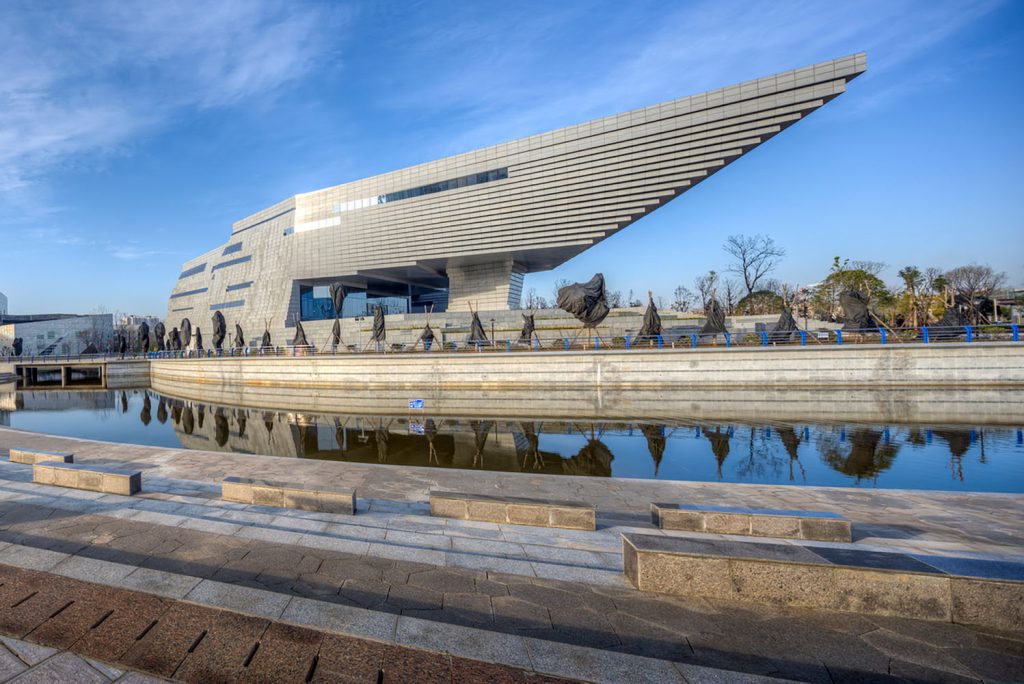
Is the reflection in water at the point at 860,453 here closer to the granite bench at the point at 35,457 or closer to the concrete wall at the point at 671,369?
the concrete wall at the point at 671,369

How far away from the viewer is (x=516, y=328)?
46.9 m

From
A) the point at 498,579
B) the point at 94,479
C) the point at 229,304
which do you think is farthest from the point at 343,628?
the point at 229,304

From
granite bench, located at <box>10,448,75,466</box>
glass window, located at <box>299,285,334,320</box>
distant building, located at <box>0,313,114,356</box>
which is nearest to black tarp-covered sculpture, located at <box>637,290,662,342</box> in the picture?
granite bench, located at <box>10,448,75,466</box>

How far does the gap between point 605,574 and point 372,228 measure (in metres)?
54.9

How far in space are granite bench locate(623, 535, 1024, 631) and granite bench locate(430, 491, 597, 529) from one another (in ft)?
6.31

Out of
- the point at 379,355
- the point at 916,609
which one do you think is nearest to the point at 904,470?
the point at 916,609

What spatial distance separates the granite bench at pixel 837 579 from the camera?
11.3 ft

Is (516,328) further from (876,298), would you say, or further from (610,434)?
(876,298)

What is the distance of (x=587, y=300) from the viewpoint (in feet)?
97.6

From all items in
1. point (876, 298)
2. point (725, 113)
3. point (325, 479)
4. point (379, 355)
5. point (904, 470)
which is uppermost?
point (725, 113)

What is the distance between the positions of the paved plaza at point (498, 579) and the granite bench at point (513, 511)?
0.56ft

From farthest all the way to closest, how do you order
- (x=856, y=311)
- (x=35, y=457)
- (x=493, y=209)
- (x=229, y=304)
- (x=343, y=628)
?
(x=229, y=304), (x=493, y=209), (x=856, y=311), (x=35, y=457), (x=343, y=628)

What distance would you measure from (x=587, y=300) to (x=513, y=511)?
2447 centimetres

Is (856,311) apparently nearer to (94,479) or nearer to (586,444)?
(586,444)
